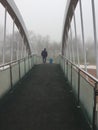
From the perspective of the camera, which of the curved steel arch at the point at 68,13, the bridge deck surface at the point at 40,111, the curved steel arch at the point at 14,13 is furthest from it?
the curved steel arch at the point at 68,13

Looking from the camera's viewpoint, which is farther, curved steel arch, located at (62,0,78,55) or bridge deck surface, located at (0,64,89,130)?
curved steel arch, located at (62,0,78,55)

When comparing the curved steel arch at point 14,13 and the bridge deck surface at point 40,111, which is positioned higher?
the curved steel arch at point 14,13

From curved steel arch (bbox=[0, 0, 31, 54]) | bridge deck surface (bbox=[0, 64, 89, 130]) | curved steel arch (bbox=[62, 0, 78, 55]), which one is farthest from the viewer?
curved steel arch (bbox=[62, 0, 78, 55])

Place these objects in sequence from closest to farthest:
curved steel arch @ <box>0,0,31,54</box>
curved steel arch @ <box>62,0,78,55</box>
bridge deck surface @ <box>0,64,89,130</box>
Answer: bridge deck surface @ <box>0,64,89,130</box>, curved steel arch @ <box>0,0,31,54</box>, curved steel arch @ <box>62,0,78,55</box>

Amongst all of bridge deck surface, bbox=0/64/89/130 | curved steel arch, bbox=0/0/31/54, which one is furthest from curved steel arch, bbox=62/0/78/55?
bridge deck surface, bbox=0/64/89/130

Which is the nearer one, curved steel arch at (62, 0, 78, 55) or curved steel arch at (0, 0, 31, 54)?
curved steel arch at (0, 0, 31, 54)

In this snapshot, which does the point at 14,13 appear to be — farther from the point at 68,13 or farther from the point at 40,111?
the point at 40,111

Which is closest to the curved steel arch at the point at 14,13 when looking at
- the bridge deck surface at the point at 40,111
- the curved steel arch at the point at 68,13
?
the curved steel arch at the point at 68,13

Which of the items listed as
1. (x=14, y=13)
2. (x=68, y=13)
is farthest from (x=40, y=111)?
(x=68, y=13)

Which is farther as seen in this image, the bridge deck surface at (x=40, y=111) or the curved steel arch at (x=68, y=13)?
the curved steel arch at (x=68, y=13)

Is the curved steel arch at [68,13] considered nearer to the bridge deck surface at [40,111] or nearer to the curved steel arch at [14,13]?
the curved steel arch at [14,13]

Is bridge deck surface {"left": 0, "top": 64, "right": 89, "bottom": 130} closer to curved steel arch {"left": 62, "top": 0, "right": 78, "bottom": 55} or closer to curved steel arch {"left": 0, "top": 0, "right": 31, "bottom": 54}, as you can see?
curved steel arch {"left": 0, "top": 0, "right": 31, "bottom": 54}

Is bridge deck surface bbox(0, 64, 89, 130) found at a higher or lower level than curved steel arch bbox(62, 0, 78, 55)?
lower

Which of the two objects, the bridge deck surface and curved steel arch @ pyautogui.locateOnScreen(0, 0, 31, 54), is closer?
the bridge deck surface
